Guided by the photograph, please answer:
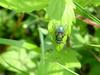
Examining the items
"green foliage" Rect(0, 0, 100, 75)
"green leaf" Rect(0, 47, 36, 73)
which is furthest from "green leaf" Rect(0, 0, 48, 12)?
"green leaf" Rect(0, 47, 36, 73)

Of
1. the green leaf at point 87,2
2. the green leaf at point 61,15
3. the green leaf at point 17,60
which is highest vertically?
the green leaf at point 87,2

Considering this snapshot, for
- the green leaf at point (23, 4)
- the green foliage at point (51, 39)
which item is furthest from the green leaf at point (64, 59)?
the green leaf at point (23, 4)

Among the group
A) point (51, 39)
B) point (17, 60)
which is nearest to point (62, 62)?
point (51, 39)

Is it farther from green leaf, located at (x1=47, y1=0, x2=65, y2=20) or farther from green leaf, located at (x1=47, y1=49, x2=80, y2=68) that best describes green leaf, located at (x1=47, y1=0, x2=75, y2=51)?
green leaf, located at (x1=47, y1=49, x2=80, y2=68)

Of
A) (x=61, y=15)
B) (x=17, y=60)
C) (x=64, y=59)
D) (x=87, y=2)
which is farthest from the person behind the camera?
(x=17, y=60)

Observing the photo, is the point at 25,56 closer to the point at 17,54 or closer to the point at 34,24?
the point at 17,54

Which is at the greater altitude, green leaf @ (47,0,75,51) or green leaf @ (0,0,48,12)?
green leaf @ (0,0,48,12)

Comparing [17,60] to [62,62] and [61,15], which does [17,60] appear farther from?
[61,15]

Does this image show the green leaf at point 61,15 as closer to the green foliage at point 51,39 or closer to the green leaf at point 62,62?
the green foliage at point 51,39
